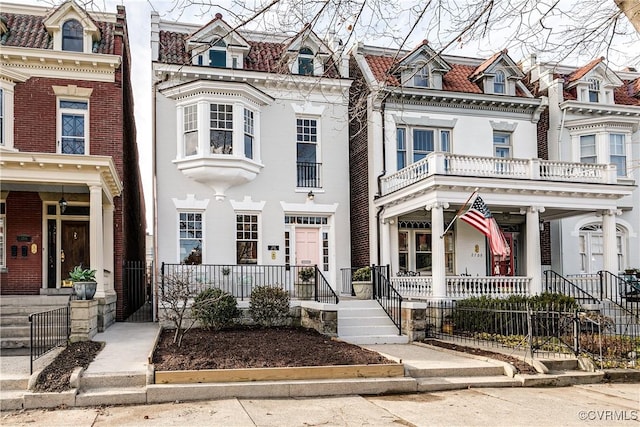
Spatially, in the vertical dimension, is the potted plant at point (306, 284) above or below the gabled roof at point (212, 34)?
below

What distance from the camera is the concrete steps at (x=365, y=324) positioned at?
14.7 metres

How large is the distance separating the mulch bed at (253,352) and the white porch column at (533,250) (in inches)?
297

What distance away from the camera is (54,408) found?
8.52m

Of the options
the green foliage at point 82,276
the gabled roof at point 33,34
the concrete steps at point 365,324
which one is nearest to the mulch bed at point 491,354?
the concrete steps at point 365,324

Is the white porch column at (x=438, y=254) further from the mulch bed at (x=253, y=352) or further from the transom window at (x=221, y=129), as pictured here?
the transom window at (x=221, y=129)

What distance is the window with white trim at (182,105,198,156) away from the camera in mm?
18453

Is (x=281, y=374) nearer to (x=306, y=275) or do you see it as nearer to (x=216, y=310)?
(x=216, y=310)

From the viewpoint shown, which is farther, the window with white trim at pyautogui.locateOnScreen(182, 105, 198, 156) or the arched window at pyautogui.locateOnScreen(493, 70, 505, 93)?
the arched window at pyautogui.locateOnScreen(493, 70, 505, 93)

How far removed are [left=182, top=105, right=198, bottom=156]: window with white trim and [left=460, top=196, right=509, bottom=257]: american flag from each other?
8.40 metres

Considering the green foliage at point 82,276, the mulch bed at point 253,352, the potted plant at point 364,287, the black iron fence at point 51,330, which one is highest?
the green foliage at point 82,276

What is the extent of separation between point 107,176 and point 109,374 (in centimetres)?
698

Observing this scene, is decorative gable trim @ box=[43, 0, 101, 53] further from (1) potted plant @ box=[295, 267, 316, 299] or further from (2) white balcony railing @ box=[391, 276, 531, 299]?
(2) white balcony railing @ box=[391, 276, 531, 299]

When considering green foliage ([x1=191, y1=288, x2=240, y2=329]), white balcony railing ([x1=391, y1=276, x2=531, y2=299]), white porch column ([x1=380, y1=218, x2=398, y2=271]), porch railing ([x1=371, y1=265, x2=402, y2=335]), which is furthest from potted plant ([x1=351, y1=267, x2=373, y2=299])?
green foliage ([x1=191, y1=288, x2=240, y2=329])

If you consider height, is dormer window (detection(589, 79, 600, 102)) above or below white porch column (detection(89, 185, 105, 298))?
above
